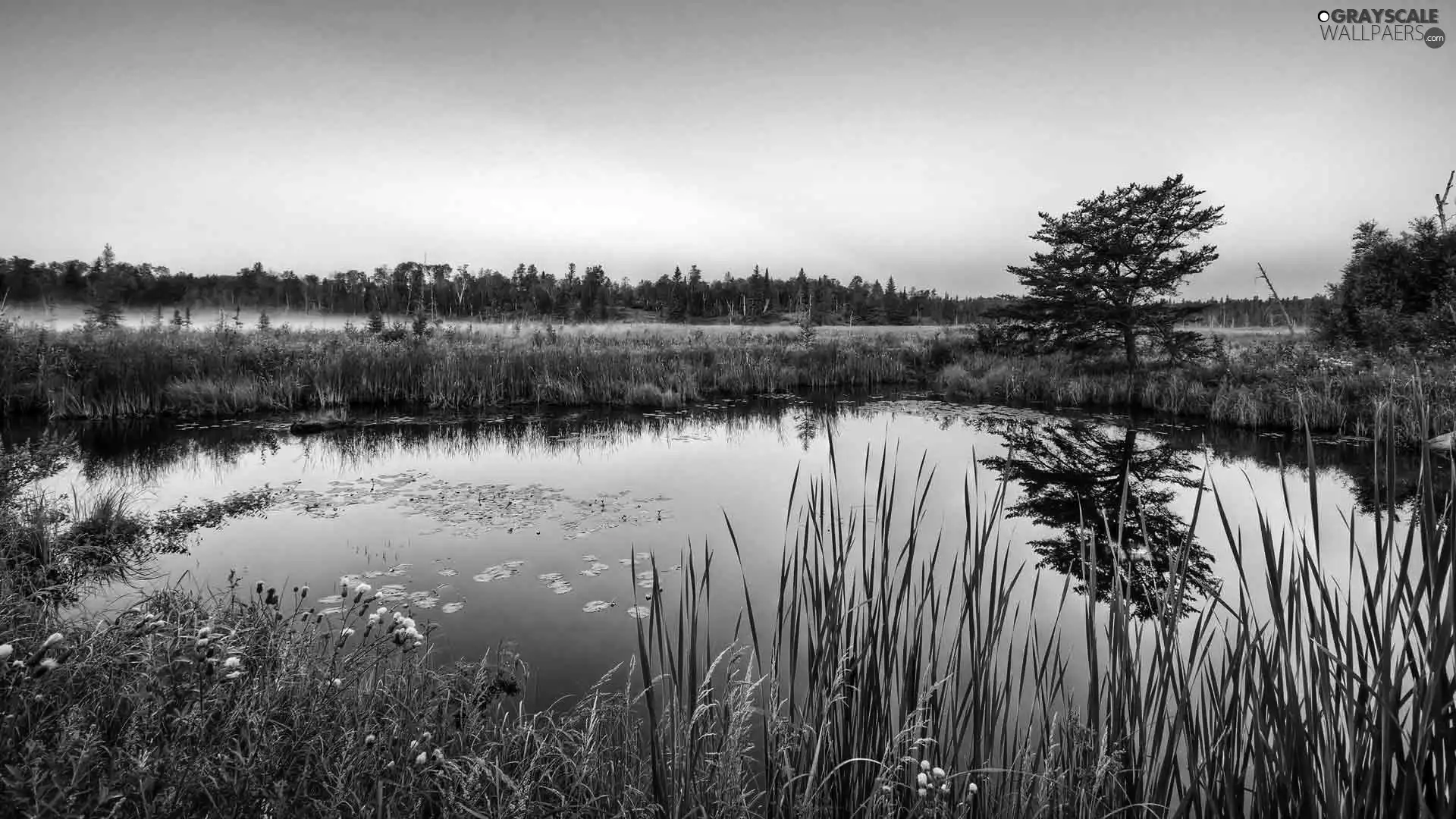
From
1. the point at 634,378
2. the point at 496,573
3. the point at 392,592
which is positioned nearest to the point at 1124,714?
the point at 496,573

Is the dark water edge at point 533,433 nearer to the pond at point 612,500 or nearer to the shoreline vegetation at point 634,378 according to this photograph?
the pond at point 612,500

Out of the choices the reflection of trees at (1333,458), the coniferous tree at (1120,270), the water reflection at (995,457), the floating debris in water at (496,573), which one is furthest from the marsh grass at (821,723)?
the coniferous tree at (1120,270)

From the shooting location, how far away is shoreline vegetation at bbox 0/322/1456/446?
44.9ft

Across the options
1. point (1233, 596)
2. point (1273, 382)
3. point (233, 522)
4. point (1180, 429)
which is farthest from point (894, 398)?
point (233, 522)

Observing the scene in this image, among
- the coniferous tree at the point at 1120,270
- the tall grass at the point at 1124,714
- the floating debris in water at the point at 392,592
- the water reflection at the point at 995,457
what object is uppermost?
the coniferous tree at the point at 1120,270

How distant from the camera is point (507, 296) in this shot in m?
72.0

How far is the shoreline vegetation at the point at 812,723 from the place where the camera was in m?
1.58

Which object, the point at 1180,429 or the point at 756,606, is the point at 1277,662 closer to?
the point at 756,606

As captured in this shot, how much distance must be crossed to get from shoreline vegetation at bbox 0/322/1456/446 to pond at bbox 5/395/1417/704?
1.52 metres

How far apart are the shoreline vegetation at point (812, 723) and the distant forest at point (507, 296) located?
49.5 m

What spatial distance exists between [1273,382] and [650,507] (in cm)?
1593

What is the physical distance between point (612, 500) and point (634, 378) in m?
11.4

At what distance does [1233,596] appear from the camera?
5.73m

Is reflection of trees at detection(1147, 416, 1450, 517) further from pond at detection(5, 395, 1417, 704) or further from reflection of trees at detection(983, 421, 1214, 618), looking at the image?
reflection of trees at detection(983, 421, 1214, 618)
